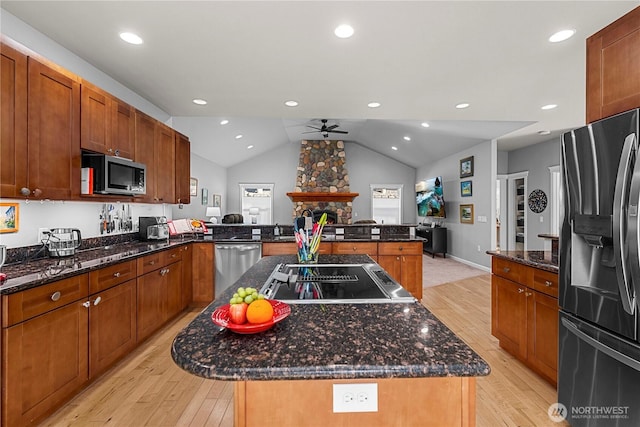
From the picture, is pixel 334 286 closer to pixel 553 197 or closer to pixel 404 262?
pixel 404 262

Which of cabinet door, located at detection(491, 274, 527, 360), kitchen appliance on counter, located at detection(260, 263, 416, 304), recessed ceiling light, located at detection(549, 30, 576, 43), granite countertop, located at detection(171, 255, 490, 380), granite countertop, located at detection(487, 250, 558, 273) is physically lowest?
cabinet door, located at detection(491, 274, 527, 360)

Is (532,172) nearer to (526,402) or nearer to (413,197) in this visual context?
(413,197)

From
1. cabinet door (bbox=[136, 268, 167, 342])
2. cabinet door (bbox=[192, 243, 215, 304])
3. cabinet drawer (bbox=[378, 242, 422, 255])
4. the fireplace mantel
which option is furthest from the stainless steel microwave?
the fireplace mantel

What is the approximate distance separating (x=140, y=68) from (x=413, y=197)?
30.0ft

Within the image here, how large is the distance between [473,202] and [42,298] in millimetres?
7172

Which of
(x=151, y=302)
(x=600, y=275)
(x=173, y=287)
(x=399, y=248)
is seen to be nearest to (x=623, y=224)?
(x=600, y=275)

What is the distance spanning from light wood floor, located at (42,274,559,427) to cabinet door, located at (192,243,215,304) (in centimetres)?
116

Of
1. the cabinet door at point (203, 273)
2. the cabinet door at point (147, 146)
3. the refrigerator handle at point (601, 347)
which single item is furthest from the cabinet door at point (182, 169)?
the refrigerator handle at point (601, 347)

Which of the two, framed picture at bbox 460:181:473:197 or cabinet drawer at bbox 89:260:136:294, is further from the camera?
framed picture at bbox 460:181:473:197

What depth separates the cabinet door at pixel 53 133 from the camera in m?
2.03

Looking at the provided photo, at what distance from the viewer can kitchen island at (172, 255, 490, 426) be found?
2.68 ft

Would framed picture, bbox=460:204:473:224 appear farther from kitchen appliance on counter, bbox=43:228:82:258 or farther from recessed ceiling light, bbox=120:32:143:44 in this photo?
kitchen appliance on counter, bbox=43:228:82:258

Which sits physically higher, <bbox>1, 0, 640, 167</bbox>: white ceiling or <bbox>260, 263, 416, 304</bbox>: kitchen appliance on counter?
<bbox>1, 0, 640, 167</bbox>: white ceiling

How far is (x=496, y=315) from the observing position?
9.34ft
